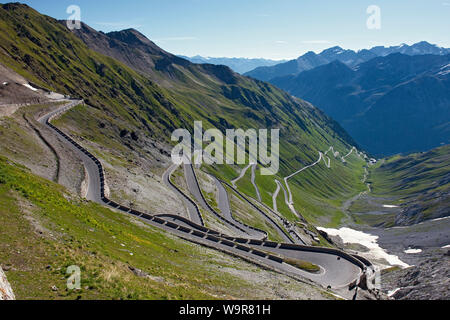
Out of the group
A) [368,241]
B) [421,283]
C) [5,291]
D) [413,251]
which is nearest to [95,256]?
[5,291]

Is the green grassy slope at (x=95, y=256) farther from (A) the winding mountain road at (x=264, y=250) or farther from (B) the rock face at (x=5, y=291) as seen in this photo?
(A) the winding mountain road at (x=264, y=250)

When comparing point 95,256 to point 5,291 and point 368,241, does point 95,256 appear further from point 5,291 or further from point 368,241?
point 368,241

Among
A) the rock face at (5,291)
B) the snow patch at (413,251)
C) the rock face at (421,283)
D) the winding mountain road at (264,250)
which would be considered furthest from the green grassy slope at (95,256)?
the snow patch at (413,251)

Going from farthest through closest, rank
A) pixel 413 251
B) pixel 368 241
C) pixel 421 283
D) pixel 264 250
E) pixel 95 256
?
pixel 368 241, pixel 413 251, pixel 421 283, pixel 264 250, pixel 95 256

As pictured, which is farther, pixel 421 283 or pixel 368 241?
pixel 368 241

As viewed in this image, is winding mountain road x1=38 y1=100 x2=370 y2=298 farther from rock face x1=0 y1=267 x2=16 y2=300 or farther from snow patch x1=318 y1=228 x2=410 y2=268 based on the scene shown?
snow patch x1=318 y1=228 x2=410 y2=268
